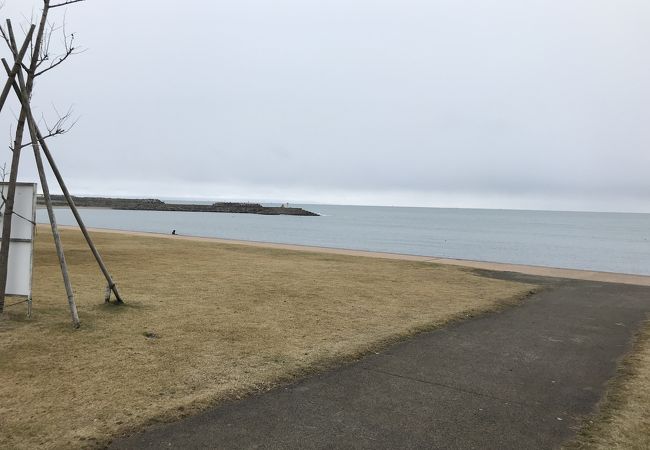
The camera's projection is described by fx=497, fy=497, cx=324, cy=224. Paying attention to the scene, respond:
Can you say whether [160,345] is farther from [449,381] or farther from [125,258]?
[125,258]

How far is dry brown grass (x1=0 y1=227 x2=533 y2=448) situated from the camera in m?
4.39

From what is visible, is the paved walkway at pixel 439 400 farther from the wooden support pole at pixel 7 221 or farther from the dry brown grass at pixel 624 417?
the wooden support pole at pixel 7 221

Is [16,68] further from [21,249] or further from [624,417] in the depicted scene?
Result: [624,417]

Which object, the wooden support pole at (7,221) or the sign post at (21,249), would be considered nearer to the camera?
the wooden support pole at (7,221)

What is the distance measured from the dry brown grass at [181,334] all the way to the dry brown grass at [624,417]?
279cm

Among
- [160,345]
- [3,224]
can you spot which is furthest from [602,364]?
[3,224]

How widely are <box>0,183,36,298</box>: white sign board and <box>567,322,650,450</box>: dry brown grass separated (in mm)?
7329

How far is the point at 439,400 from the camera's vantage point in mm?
4918

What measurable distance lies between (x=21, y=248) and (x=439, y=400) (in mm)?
6368

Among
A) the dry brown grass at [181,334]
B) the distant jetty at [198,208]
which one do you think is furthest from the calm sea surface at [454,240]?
the distant jetty at [198,208]

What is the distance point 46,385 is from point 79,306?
3688 millimetres

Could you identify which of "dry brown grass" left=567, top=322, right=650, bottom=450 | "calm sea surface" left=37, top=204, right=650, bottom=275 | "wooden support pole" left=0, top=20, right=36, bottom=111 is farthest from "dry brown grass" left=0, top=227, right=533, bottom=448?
"calm sea surface" left=37, top=204, right=650, bottom=275

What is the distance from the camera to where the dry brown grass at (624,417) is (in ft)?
13.4

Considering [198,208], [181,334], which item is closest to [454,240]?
[181,334]
